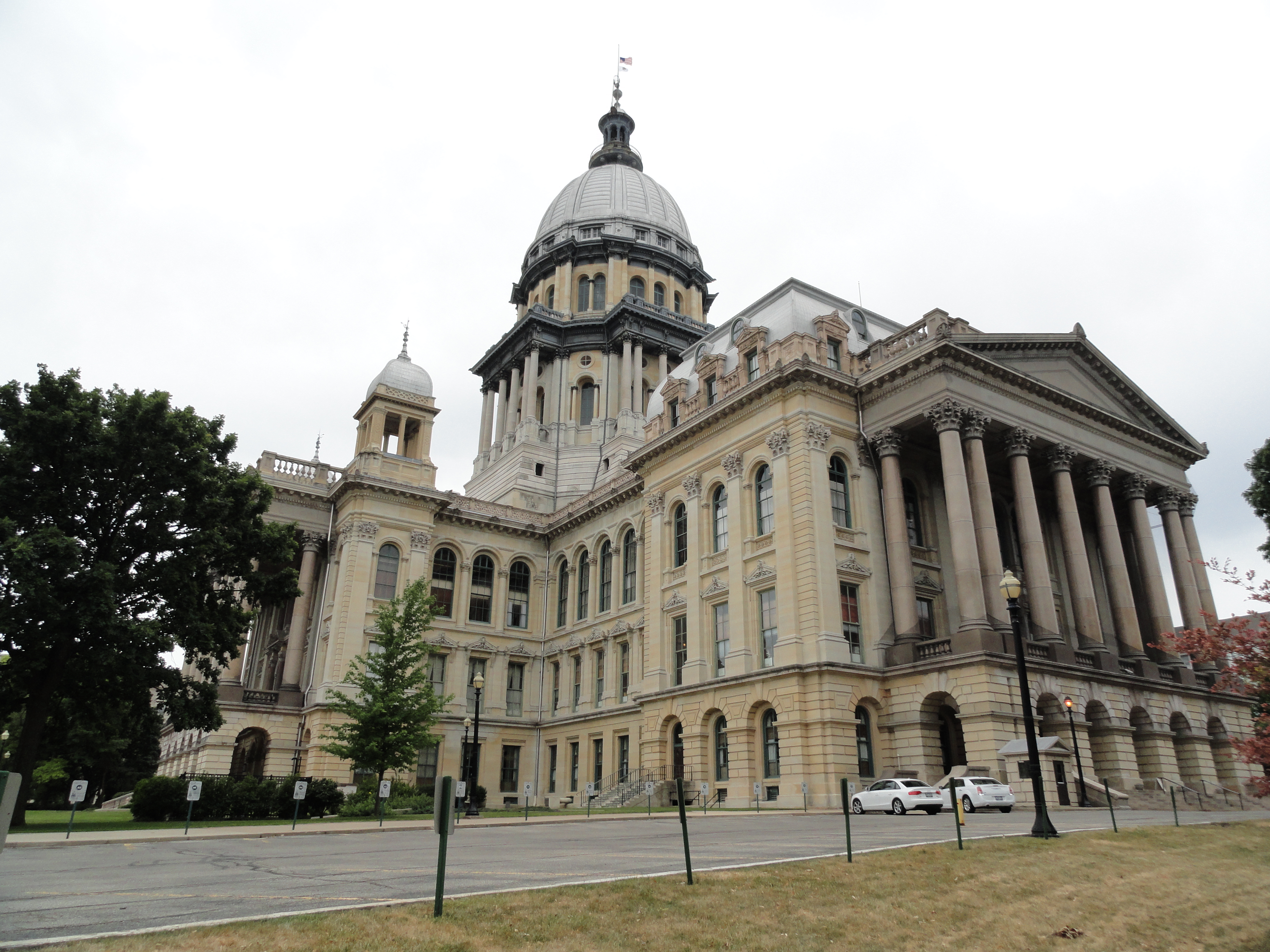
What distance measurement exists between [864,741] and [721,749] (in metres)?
6.33

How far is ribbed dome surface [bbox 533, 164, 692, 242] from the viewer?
3076 inches

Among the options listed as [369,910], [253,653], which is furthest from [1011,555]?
[253,653]

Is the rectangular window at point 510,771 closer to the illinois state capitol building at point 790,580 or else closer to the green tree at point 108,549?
the illinois state capitol building at point 790,580

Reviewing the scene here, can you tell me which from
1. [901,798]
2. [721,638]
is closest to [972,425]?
[721,638]

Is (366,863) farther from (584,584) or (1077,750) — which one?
(584,584)

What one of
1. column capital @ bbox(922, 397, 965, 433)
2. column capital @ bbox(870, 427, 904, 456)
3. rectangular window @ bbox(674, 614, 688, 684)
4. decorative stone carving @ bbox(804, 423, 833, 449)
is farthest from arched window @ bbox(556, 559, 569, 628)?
column capital @ bbox(922, 397, 965, 433)

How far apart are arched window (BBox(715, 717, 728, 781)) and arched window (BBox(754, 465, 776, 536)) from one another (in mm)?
8097

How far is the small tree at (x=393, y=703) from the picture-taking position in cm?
3309

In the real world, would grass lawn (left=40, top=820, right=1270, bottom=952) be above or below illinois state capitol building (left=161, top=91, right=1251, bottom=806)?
below

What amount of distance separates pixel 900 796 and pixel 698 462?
19.7m

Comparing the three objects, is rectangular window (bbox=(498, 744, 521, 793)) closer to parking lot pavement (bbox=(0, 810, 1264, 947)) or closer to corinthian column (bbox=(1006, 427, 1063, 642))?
parking lot pavement (bbox=(0, 810, 1264, 947))

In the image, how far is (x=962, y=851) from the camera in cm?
1456

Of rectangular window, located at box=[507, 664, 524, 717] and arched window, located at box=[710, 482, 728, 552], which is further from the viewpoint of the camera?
rectangular window, located at box=[507, 664, 524, 717]

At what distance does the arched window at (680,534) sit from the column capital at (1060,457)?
16.4 metres
